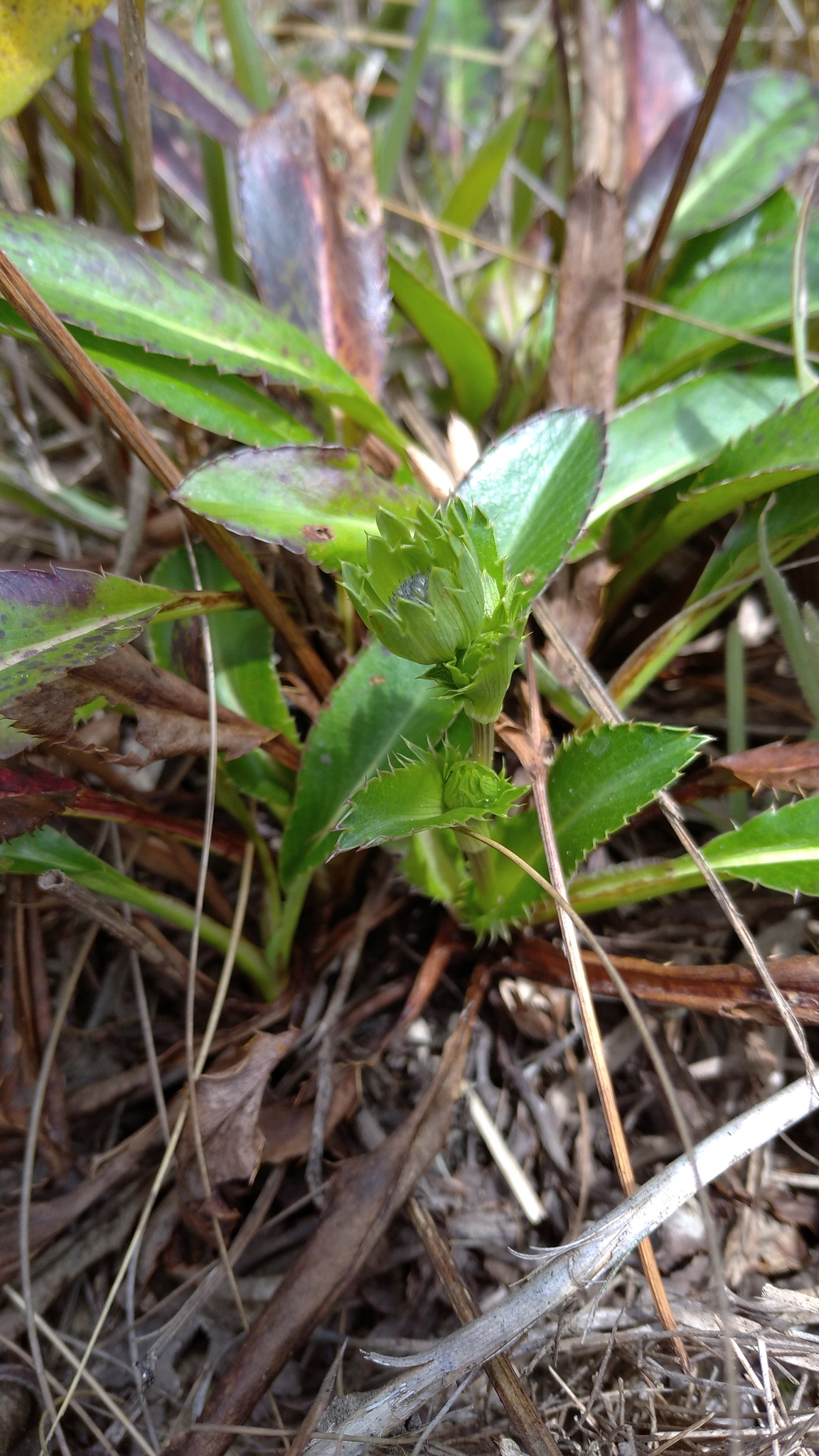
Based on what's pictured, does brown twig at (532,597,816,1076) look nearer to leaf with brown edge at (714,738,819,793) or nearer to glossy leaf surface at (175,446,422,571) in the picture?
leaf with brown edge at (714,738,819,793)

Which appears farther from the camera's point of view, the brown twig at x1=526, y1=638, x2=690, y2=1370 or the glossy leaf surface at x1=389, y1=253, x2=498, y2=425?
the glossy leaf surface at x1=389, y1=253, x2=498, y2=425

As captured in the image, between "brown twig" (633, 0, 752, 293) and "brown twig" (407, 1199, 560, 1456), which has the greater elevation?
"brown twig" (633, 0, 752, 293)

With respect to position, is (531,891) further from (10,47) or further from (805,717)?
(10,47)

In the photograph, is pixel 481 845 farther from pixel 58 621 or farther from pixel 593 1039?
pixel 58 621

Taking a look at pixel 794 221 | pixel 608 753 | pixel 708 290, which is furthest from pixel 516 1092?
pixel 794 221

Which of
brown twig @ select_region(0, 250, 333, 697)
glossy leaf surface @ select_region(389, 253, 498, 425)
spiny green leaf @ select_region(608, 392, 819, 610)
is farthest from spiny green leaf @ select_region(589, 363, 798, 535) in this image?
brown twig @ select_region(0, 250, 333, 697)

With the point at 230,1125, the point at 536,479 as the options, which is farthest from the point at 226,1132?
the point at 536,479
